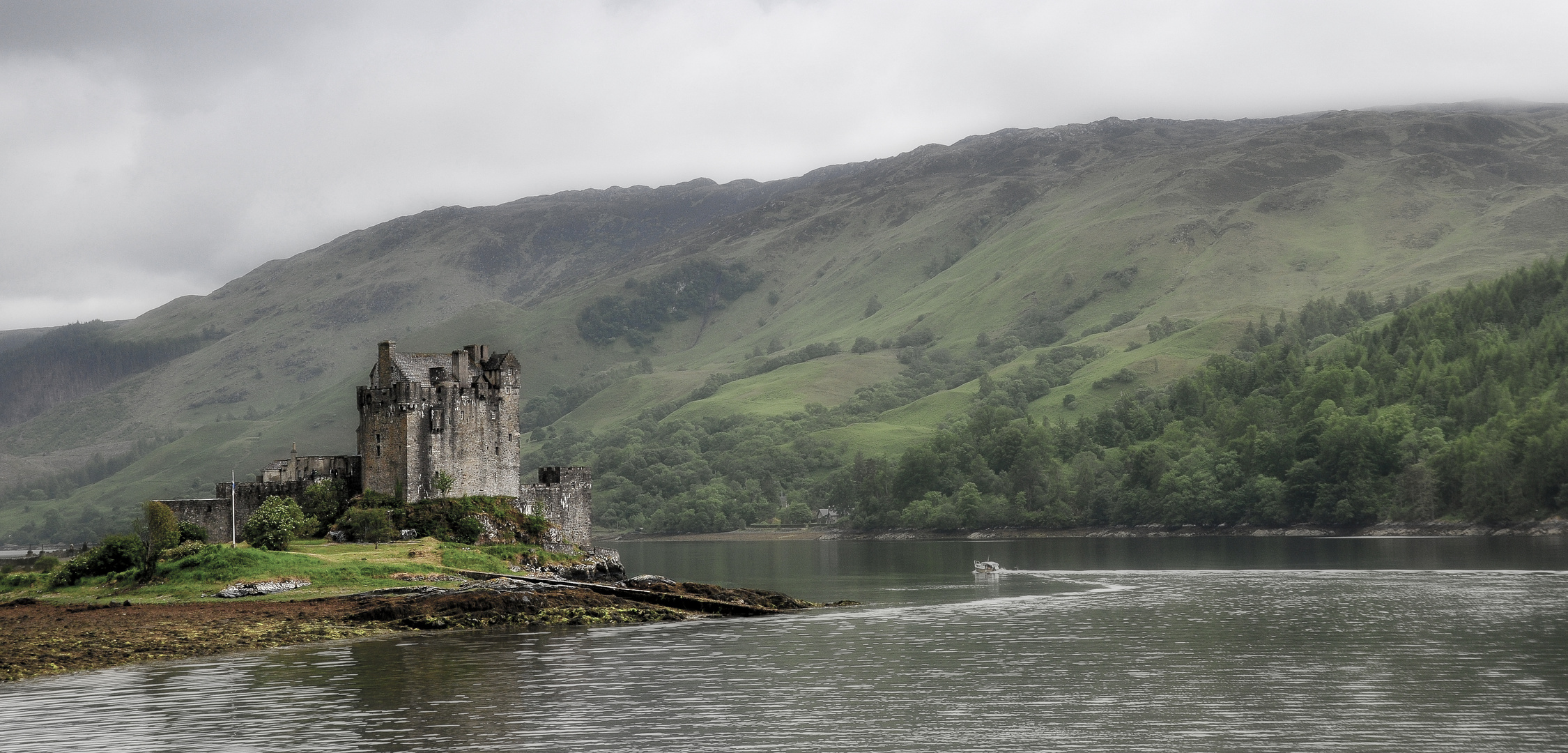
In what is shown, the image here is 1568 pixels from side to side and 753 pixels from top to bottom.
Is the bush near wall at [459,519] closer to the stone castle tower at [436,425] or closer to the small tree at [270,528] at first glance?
the stone castle tower at [436,425]

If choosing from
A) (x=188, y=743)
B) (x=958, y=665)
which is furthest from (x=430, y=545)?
(x=188, y=743)

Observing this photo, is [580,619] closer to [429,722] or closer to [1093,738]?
[429,722]

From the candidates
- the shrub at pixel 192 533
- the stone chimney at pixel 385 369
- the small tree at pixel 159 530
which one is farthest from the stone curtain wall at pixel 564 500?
the small tree at pixel 159 530

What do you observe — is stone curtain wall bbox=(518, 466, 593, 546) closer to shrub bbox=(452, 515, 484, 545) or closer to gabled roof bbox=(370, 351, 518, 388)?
gabled roof bbox=(370, 351, 518, 388)

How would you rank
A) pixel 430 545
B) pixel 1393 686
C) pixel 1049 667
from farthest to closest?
pixel 430 545
pixel 1049 667
pixel 1393 686

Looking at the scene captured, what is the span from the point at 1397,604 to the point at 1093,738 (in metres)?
51.7

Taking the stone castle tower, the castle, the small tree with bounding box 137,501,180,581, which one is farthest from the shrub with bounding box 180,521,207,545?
the stone castle tower

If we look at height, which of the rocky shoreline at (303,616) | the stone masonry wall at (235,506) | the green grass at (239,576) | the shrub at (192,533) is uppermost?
the stone masonry wall at (235,506)

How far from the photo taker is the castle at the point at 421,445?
91.8 meters

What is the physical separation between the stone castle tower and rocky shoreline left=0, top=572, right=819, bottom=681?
10786 mm

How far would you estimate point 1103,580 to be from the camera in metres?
122

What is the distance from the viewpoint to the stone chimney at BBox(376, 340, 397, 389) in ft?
303

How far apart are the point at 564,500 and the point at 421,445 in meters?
14.7

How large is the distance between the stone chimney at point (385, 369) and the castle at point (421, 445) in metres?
0.08
